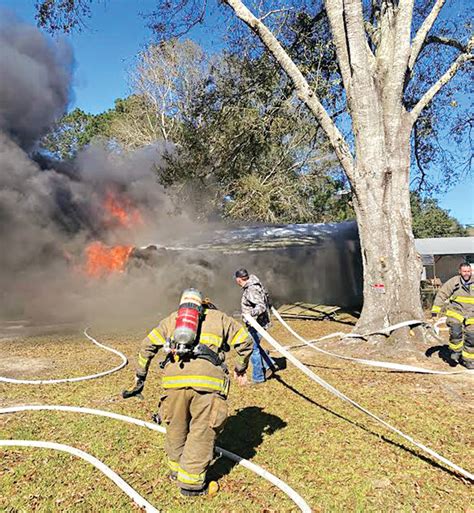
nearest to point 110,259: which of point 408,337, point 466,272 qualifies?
point 408,337

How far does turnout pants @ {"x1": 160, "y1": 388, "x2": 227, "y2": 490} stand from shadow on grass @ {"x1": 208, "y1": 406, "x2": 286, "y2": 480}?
477 mm

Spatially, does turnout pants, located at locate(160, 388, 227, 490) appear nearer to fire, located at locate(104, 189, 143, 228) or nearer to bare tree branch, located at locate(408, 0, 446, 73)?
bare tree branch, located at locate(408, 0, 446, 73)

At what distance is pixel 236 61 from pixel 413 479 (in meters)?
12.5

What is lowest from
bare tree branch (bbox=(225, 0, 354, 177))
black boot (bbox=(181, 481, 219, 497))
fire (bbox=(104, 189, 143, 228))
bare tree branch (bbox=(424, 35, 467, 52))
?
black boot (bbox=(181, 481, 219, 497))

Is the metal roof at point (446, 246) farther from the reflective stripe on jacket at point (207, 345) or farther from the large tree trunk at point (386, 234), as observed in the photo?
the reflective stripe on jacket at point (207, 345)

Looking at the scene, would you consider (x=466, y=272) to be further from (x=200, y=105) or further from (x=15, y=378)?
(x=200, y=105)

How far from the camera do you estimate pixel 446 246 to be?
33188mm

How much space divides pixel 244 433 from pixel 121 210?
14.3 meters

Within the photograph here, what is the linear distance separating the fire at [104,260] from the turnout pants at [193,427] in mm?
12823

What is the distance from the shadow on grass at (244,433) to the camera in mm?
4188

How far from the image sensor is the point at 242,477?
3.96 metres

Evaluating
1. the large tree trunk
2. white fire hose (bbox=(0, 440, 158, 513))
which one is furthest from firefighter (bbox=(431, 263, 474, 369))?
white fire hose (bbox=(0, 440, 158, 513))

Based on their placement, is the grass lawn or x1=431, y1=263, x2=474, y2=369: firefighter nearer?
the grass lawn

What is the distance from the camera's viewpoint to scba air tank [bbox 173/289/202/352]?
3564 millimetres
